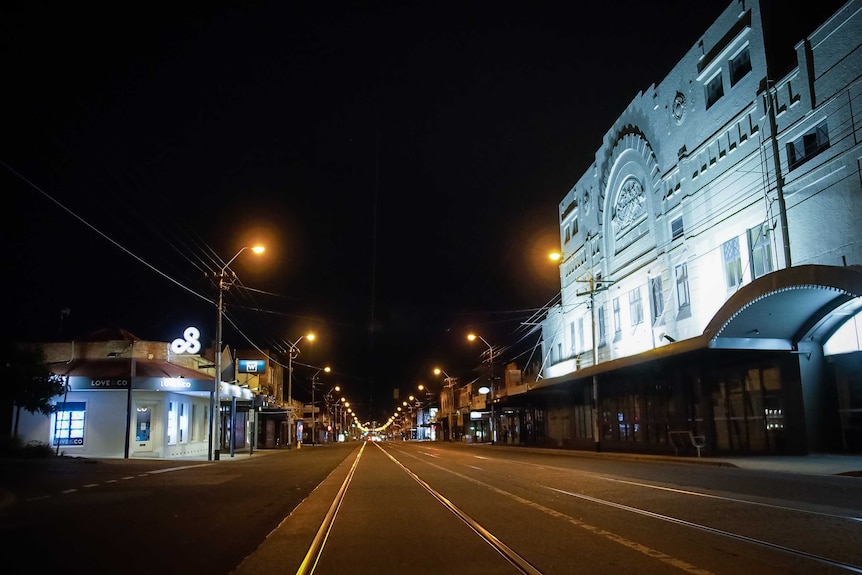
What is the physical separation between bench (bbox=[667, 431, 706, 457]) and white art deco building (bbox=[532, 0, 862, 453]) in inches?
35.7

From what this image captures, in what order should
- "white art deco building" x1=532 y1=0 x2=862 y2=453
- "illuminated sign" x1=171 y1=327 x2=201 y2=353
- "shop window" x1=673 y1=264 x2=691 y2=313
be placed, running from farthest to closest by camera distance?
"illuminated sign" x1=171 y1=327 x2=201 y2=353
"shop window" x1=673 y1=264 x2=691 y2=313
"white art deco building" x1=532 y1=0 x2=862 y2=453

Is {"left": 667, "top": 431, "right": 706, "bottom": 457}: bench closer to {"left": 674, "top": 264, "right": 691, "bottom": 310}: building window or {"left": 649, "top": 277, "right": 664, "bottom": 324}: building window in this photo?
{"left": 674, "top": 264, "right": 691, "bottom": 310}: building window

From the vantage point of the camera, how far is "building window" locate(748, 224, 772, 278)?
26.5 metres

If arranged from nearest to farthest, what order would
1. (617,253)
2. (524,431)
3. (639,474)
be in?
(639,474) < (617,253) < (524,431)

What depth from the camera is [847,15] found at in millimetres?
22953

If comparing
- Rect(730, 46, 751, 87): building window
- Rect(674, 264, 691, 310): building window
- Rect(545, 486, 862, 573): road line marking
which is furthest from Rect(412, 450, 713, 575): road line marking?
Rect(730, 46, 751, 87): building window

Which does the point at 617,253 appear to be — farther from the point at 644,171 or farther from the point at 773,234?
the point at 773,234

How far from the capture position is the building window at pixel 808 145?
24.0 meters

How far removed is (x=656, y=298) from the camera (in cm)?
3659

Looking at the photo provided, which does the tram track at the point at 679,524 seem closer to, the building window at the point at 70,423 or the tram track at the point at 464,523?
the tram track at the point at 464,523

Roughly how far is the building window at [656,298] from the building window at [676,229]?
8.63 feet

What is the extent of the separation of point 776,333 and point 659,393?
9.69 m

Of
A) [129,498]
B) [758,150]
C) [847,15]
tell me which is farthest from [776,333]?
[129,498]

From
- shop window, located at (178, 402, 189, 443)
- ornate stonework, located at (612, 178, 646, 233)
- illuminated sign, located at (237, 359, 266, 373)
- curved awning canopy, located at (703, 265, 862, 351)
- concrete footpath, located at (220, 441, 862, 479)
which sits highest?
ornate stonework, located at (612, 178, 646, 233)
